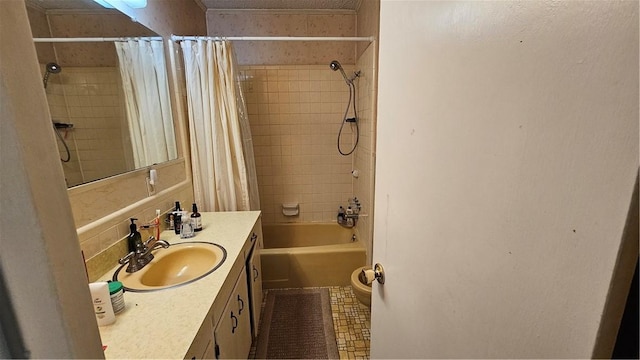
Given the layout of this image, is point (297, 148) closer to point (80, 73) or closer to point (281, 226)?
point (281, 226)

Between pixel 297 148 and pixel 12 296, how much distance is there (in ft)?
8.50

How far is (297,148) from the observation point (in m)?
2.82

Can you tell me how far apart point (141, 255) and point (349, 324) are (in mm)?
1460

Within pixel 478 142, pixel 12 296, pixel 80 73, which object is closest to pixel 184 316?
pixel 12 296

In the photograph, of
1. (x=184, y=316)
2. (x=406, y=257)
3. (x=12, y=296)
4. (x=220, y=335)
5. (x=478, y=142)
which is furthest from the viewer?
(x=220, y=335)

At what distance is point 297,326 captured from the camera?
191 centimetres

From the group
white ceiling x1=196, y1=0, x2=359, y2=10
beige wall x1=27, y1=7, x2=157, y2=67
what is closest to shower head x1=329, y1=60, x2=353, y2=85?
white ceiling x1=196, y1=0, x2=359, y2=10

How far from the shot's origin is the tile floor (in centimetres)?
169

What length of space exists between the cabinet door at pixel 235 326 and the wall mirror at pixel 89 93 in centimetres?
79

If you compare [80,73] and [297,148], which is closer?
A: [80,73]

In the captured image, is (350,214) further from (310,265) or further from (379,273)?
(379,273)

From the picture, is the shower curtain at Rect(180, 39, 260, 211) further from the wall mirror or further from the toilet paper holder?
the toilet paper holder

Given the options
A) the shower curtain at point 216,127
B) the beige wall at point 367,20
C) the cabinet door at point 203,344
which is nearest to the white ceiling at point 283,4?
the beige wall at point 367,20

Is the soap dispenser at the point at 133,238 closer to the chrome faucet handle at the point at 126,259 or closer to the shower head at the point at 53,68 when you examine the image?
the chrome faucet handle at the point at 126,259
